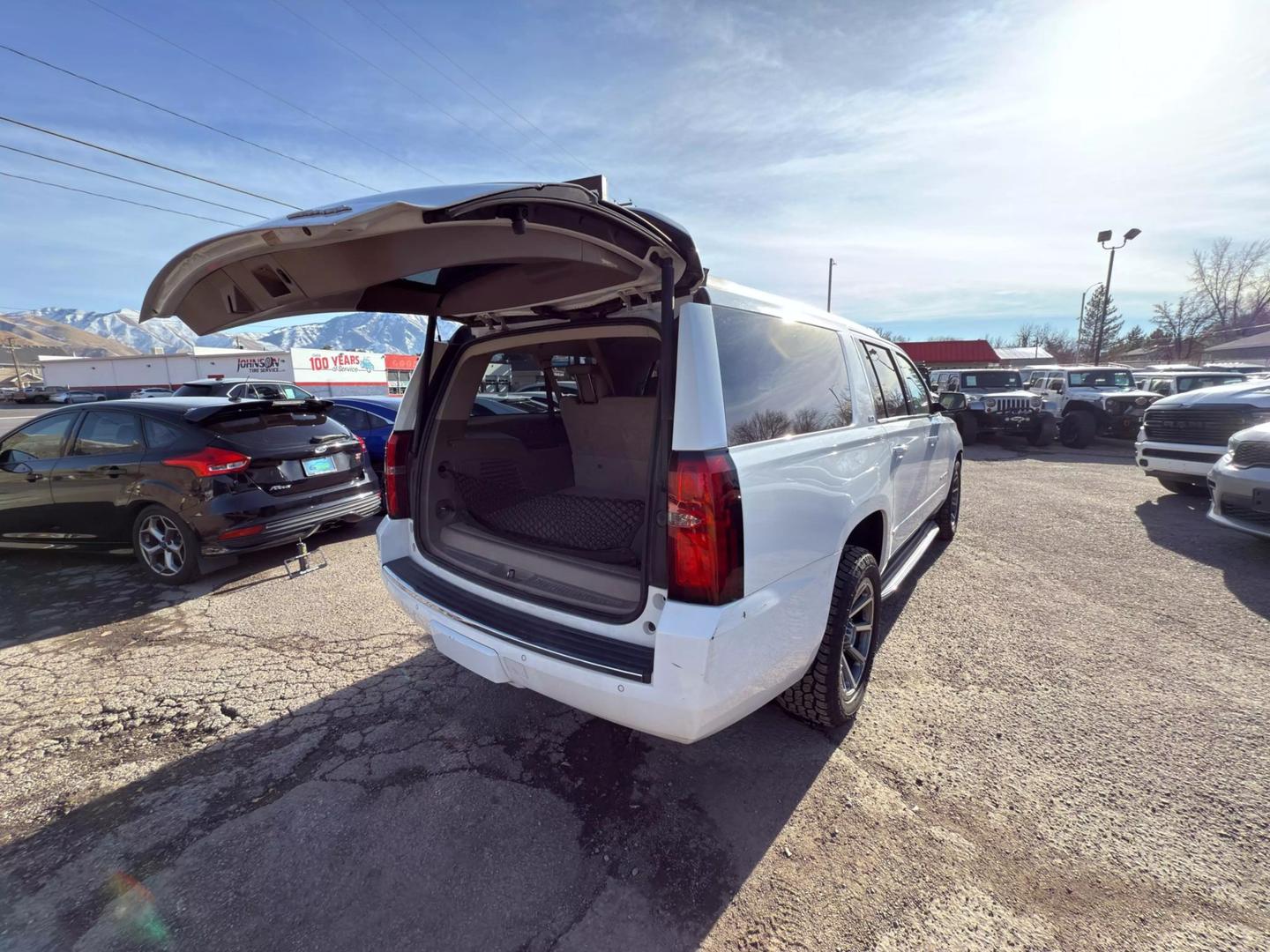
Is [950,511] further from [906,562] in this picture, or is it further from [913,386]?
[906,562]

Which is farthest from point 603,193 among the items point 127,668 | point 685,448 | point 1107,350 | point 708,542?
point 1107,350

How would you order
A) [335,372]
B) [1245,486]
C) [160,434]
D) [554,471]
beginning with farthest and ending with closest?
[335,372] → [1245,486] → [160,434] → [554,471]

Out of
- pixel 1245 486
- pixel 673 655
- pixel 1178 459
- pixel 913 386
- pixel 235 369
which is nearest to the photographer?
pixel 673 655

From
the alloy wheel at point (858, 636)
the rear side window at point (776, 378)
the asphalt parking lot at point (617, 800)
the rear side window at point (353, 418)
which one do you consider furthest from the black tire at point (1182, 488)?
the rear side window at point (353, 418)

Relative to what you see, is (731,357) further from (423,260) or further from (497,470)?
(497,470)

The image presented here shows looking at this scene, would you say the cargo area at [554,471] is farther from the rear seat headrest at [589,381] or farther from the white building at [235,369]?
the white building at [235,369]

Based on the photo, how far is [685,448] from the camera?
5.88ft

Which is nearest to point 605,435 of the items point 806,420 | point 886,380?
point 806,420

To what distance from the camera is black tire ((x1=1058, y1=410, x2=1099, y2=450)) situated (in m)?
13.6

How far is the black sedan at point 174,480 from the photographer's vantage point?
4.36 m

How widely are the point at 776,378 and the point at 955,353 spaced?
157 ft

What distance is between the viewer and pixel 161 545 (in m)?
4.57

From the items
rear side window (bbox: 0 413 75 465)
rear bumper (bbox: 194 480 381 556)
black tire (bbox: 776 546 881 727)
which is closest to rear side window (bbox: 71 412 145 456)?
rear side window (bbox: 0 413 75 465)

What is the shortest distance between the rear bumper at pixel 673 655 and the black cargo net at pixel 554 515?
0.47m
